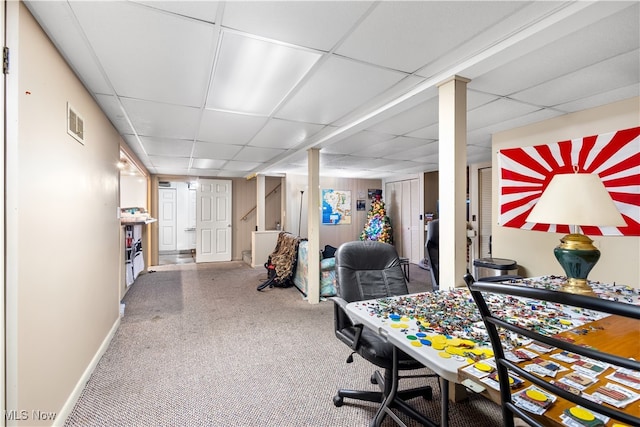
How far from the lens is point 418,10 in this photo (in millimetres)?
1368

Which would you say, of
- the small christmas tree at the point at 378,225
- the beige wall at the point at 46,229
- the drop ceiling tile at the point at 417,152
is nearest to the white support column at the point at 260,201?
the small christmas tree at the point at 378,225

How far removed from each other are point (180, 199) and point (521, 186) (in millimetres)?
8002

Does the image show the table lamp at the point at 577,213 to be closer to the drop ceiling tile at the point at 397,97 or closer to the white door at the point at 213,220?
the drop ceiling tile at the point at 397,97

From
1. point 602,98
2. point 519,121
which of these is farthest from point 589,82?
Result: point 519,121

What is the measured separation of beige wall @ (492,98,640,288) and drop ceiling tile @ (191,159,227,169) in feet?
14.0

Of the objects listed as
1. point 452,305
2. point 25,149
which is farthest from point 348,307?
point 25,149

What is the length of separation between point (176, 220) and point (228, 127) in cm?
611

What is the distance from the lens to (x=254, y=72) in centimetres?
196

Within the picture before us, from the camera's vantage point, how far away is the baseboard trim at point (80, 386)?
5.64 ft

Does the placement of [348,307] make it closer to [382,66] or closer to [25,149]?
[382,66]

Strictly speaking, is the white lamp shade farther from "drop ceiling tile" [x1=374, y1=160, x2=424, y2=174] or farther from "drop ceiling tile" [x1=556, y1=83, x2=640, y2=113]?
"drop ceiling tile" [x1=374, y1=160, x2=424, y2=174]

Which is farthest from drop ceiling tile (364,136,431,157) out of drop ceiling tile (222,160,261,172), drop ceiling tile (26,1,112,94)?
drop ceiling tile (26,1,112,94)

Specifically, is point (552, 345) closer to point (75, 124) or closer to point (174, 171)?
point (75, 124)

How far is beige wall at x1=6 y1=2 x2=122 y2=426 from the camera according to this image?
1.30m
